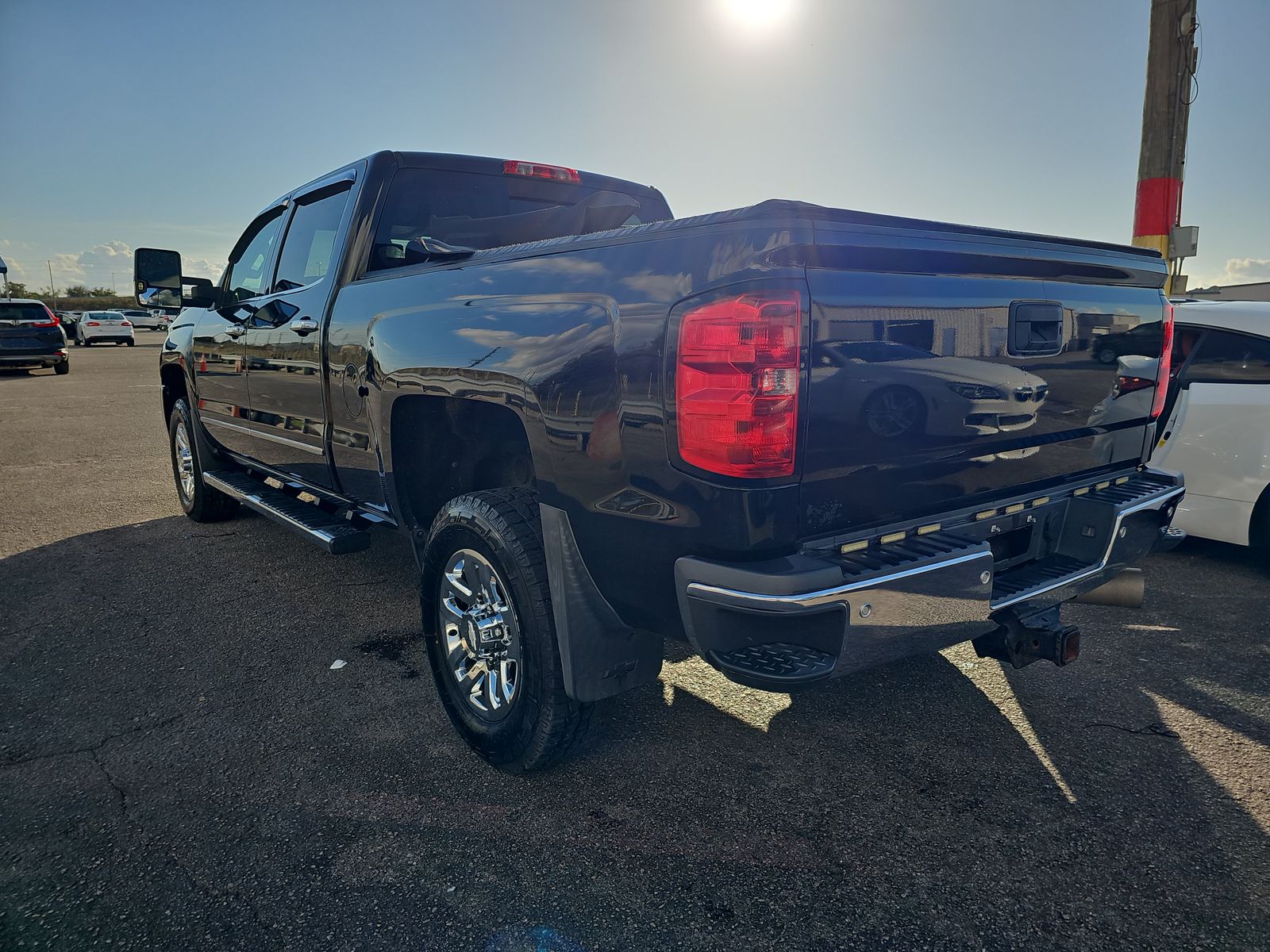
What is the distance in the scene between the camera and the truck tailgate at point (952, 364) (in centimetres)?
205

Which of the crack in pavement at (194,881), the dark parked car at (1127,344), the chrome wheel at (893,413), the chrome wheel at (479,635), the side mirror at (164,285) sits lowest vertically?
the crack in pavement at (194,881)

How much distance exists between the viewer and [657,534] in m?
2.16

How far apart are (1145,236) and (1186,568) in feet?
14.2

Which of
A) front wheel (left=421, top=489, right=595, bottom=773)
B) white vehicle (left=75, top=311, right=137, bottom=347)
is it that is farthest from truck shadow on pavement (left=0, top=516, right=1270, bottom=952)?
white vehicle (left=75, top=311, right=137, bottom=347)

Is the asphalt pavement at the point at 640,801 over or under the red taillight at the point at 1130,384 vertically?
under

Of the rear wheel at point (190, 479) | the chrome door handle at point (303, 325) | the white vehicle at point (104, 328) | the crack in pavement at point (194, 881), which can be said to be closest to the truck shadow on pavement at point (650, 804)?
the crack in pavement at point (194, 881)

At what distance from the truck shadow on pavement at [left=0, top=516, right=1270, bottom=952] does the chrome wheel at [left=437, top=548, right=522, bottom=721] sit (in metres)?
0.24

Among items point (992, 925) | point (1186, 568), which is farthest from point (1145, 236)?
point (992, 925)

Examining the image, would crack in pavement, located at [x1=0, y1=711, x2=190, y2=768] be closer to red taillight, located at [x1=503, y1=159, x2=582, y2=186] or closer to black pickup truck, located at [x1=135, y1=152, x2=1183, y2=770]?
black pickup truck, located at [x1=135, y1=152, x2=1183, y2=770]

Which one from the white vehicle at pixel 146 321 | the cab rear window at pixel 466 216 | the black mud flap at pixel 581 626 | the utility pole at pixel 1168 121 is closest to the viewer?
the black mud flap at pixel 581 626

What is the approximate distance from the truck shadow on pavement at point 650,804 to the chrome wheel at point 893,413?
3.83 ft

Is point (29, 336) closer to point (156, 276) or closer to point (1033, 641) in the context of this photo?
point (156, 276)

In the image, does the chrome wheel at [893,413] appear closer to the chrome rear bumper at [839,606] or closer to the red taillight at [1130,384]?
the chrome rear bumper at [839,606]

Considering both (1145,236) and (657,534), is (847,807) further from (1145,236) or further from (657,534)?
(1145,236)
